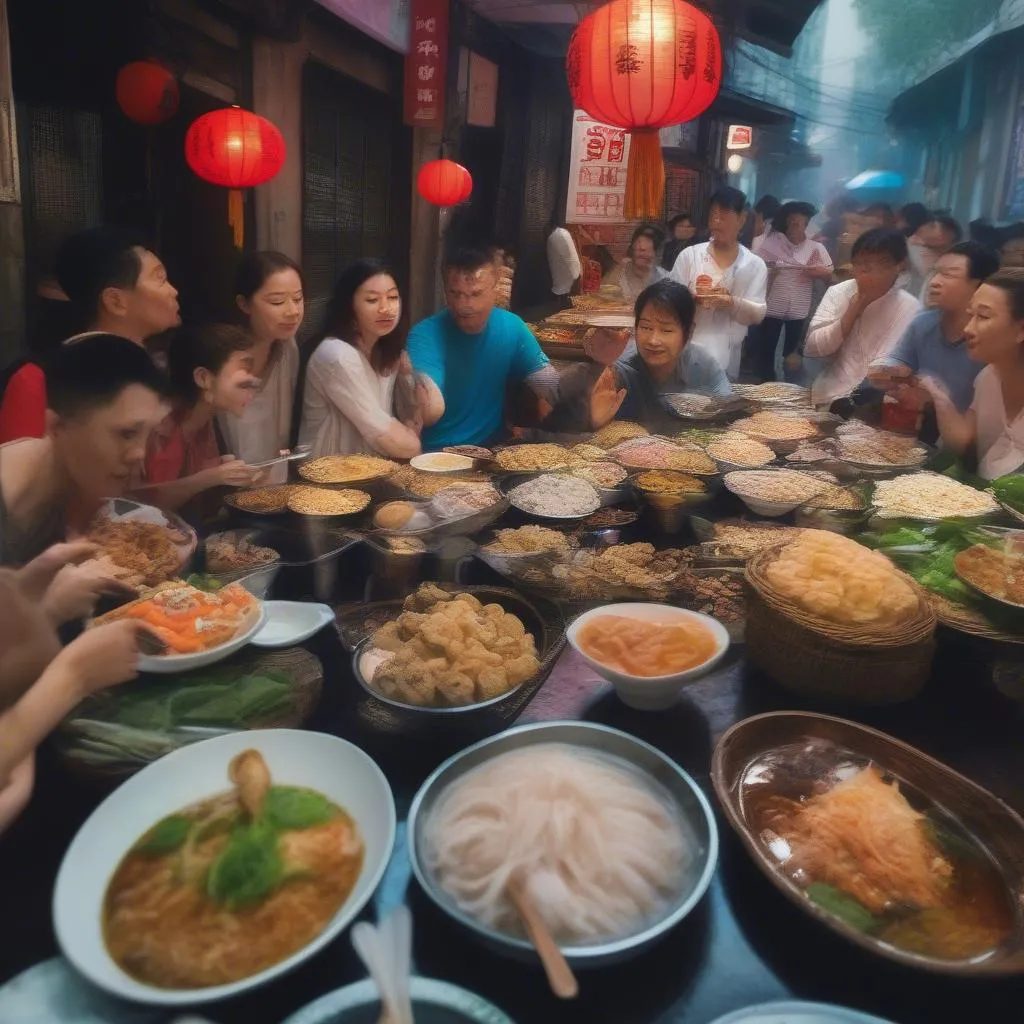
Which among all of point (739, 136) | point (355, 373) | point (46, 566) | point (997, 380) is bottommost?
point (46, 566)

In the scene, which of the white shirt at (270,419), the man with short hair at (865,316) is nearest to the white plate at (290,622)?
the white shirt at (270,419)

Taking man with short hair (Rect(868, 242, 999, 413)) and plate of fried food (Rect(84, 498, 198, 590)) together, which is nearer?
plate of fried food (Rect(84, 498, 198, 590))

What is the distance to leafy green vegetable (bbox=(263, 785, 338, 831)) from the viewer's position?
4.33 feet

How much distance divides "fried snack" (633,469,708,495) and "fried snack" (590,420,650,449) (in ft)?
2.49

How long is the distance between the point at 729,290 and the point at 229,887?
20.4 ft

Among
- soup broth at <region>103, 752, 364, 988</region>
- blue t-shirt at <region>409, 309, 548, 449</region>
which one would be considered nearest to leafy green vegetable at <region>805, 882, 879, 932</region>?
soup broth at <region>103, 752, 364, 988</region>

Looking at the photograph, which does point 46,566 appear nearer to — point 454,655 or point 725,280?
point 454,655

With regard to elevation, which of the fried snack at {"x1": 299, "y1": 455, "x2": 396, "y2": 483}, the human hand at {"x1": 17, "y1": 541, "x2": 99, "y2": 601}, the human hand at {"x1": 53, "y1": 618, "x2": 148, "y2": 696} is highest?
the human hand at {"x1": 17, "y1": 541, "x2": 99, "y2": 601}

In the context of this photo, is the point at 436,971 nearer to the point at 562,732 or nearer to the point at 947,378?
the point at 562,732

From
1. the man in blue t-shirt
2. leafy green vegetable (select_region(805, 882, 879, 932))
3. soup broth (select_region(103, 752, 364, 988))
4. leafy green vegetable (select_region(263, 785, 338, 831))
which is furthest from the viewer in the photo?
the man in blue t-shirt

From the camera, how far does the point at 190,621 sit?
1722 millimetres

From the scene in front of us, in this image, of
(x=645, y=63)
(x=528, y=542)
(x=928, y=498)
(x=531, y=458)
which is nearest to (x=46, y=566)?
(x=528, y=542)

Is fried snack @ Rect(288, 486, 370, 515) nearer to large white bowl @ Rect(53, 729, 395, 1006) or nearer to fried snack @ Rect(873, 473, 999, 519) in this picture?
large white bowl @ Rect(53, 729, 395, 1006)

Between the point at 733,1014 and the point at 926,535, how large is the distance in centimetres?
206
